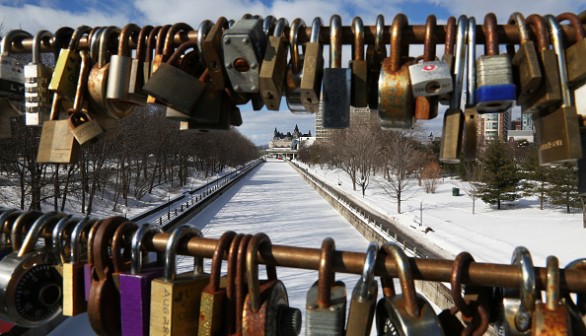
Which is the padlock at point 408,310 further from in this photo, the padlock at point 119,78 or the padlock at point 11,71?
the padlock at point 11,71

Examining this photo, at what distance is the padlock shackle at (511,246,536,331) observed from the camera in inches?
34.3

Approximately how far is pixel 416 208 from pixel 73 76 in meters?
24.7

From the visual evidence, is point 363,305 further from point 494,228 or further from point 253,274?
point 494,228

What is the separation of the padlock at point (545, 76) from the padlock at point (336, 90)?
0.51 metres

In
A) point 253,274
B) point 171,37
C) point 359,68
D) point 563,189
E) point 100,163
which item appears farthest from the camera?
point 563,189

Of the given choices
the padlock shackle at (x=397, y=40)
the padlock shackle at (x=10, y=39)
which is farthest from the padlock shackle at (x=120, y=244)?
the padlock shackle at (x=397, y=40)

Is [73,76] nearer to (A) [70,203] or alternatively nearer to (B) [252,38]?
(B) [252,38]

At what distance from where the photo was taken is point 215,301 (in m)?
1.01

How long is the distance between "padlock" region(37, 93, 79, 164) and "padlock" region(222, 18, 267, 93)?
0.63 m

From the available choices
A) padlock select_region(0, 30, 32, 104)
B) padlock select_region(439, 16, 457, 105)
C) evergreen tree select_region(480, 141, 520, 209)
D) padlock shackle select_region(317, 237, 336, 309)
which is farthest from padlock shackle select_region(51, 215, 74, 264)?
evergreen tree select_region(480, 141, 520, 209)

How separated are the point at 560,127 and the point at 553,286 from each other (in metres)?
0.41

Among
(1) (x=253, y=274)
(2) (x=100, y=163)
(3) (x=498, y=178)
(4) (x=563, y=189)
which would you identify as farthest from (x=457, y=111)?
(3) (x=498, y=178)

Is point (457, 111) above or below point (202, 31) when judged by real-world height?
below

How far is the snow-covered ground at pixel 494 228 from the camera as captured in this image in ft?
42.7
